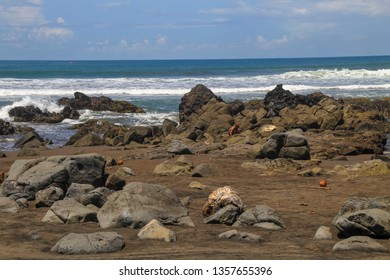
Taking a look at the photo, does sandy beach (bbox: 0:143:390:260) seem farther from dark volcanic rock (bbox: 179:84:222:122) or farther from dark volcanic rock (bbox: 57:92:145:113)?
dark volcanic rock (bbox: 57:92:145:113)

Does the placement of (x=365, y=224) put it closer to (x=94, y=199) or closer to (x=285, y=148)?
(x=94, y=199)

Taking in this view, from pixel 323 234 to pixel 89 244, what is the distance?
3.13 m

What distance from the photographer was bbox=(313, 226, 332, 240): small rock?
8.73m

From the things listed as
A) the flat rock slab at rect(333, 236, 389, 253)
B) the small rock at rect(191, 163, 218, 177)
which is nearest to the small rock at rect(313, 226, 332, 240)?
the flat rock slab at rect(333, 236, 389, 253)

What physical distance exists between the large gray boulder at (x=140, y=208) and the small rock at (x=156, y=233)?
2.05 ft

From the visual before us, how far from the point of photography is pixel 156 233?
8516 millimetres

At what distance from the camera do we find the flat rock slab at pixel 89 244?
25.4 feet

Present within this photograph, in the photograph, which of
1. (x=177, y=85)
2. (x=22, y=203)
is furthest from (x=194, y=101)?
(x=177, y=85)

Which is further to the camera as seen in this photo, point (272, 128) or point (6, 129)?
point (6, 129)

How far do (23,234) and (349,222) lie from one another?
171 inches

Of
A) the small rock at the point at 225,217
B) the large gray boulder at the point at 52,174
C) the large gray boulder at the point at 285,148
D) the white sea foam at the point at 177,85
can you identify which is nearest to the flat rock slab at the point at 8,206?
the large gray boulder at the point at 52,174

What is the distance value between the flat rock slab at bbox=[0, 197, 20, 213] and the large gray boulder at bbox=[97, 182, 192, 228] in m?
1.78

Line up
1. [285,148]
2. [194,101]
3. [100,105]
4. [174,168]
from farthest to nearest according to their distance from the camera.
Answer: [100,105] < [194,101] < [285,148] < [174,168]

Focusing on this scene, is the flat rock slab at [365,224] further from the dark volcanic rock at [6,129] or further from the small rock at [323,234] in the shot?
the dark volcanic rock at [6,129]
